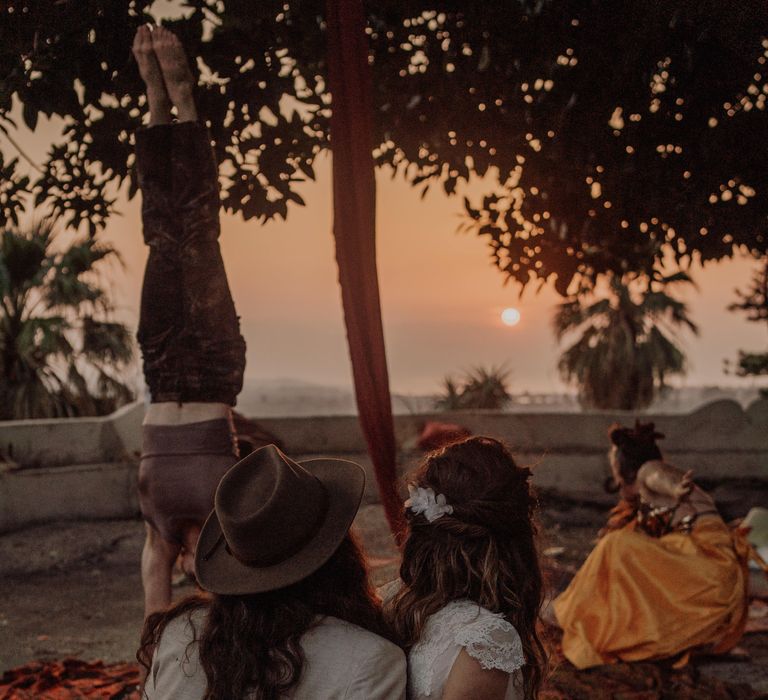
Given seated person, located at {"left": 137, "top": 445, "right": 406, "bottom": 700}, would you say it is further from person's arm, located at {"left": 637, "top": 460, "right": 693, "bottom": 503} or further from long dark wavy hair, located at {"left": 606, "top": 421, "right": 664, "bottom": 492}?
long dark wavy hair, located at {"left": 606, "top": 421, "right": 664, "bottom": 492}

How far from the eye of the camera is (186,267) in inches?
100

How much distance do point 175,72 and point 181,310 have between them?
2.44ft

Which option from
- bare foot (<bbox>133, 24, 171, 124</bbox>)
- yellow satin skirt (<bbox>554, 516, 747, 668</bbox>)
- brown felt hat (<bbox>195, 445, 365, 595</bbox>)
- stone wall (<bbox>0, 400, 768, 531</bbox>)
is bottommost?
yellow satin skirt (<bbox>554, 516, 747, 668</bbox>)

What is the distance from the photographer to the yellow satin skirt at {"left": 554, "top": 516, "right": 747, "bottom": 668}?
4.18 metres

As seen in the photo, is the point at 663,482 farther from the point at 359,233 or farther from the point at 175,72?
the point at 175,72

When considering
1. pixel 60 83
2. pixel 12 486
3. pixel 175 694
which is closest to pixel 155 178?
pixel 60 83

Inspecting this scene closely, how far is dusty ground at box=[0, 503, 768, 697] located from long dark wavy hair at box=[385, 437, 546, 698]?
8.41 feet

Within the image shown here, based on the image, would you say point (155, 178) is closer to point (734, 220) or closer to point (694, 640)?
point (734, 220)

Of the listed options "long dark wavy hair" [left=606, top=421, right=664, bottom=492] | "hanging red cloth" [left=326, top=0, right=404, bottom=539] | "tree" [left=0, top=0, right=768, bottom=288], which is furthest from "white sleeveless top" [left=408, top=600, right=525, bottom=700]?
"long dark wavy hair" [left=606, top=421, right=664, bottom=492]

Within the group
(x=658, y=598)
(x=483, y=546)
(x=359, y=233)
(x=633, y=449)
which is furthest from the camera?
(x=633, y=449)

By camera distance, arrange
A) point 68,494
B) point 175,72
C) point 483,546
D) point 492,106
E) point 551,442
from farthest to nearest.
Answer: point 551,442 → point 68,494 → point 492,106 → point 175,72 → point 483,546

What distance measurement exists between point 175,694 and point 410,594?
0.59 meters

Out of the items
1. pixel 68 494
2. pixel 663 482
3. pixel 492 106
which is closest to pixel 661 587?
pixel 663 482

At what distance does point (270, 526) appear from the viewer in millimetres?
1605
